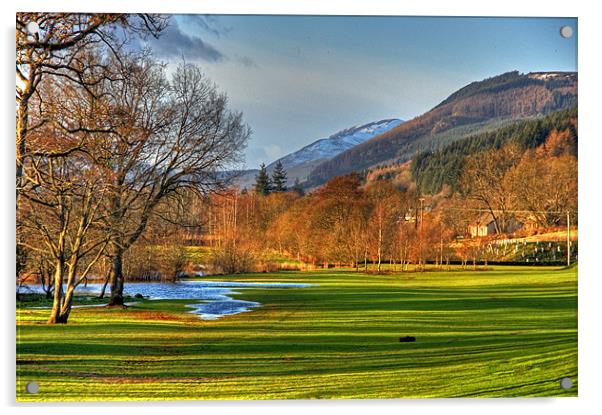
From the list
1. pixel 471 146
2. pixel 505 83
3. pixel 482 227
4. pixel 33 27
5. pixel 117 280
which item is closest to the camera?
pixel 33 27

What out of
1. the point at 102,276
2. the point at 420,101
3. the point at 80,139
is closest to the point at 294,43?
the point at 420,101

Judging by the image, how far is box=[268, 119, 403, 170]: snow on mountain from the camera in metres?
7.52

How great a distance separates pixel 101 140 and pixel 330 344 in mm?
3064

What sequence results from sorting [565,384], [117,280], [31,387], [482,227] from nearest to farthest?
[31,387] < [565,384] < [117,280] < [482,227]

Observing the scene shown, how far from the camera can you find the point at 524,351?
24.3 feet

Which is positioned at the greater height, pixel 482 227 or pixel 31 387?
pixel 482 227

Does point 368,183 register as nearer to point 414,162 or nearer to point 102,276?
point 414,162

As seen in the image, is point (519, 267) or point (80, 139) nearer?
point (80, 139)

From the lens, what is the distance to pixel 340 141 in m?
7.54

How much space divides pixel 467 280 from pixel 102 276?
381cm

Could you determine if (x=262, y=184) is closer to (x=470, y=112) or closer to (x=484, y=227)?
(x=470, y=112)
